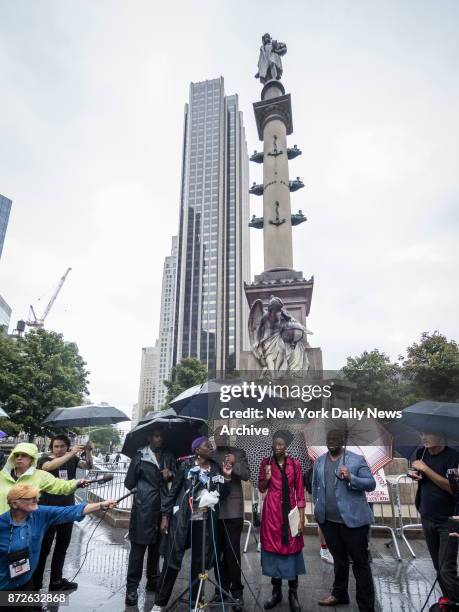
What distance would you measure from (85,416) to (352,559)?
5321mm

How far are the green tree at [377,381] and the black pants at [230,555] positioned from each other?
989 inches

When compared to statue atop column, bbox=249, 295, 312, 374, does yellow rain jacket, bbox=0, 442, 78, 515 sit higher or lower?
lower

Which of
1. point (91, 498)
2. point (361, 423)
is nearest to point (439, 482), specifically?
point (361, 423)

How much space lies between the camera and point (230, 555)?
4301 mm

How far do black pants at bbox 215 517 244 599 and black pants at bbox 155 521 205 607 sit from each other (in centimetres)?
25

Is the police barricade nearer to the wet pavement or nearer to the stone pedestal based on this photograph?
the wet pavement

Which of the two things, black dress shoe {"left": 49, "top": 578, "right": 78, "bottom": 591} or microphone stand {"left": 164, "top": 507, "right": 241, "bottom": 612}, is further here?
black dress shoe {"left": 49, "top": 578, "right": 78, "bottom": 591}

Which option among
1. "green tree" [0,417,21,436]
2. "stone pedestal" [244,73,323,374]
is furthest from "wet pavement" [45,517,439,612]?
"green tree" [0,417,21,436]

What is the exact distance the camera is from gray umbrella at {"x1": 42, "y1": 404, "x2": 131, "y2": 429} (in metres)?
7.47

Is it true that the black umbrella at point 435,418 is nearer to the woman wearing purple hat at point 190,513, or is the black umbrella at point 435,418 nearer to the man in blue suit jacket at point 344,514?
the man in blue suit jacket at point 344,514

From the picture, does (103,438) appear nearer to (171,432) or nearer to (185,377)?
(185,377)

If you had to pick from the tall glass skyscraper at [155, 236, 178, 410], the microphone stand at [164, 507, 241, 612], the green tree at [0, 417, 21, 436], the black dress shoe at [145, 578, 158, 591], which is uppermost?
the tall glass skyscraper at [155, 236, 178, 410]

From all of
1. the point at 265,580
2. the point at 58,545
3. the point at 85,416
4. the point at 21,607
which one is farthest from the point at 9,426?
the point at 21,607

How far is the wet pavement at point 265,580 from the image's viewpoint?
4332 mm
